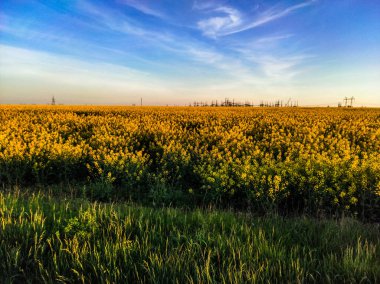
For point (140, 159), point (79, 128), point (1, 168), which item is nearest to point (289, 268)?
point (140, 159)

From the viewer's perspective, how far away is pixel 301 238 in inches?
159

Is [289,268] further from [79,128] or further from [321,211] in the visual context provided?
[79,128]

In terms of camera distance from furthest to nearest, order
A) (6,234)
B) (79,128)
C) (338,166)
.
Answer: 1. (79,128)
2. (338,166)
3. (6,234)

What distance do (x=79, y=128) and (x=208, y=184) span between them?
12.1 metres

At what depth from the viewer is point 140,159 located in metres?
8.32

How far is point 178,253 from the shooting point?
11.3ft

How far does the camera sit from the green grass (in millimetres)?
2982

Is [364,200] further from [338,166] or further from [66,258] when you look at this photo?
[66,258]

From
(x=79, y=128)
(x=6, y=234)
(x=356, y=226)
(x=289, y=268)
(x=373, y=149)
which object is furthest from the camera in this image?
(x=79, y=128)

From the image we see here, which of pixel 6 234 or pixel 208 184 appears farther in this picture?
pixel 208 184

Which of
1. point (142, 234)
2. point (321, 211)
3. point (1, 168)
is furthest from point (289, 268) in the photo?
point (1, 168)

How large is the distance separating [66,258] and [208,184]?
13.9 ft

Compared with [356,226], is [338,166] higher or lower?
higher

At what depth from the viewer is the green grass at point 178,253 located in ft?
9.78
